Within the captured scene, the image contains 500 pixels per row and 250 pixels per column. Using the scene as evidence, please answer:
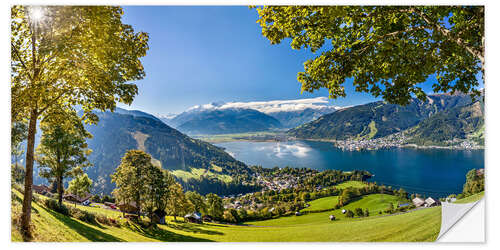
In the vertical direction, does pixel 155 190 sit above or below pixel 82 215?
above

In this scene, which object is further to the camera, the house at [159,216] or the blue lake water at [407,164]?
the blue lake water at [407,164]

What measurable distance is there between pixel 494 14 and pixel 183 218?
7.32 m

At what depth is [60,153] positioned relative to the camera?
446cm

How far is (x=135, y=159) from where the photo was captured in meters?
4.87

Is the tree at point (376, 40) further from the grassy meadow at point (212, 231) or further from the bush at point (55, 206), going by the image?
the bush at point (55, 206)

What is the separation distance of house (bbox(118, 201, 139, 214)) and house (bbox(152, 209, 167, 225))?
403 millimetres

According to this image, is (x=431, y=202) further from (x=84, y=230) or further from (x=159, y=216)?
(x=84, y=230)

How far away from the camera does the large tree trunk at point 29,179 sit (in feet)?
9.82

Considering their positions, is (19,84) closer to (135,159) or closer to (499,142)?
(135,159)

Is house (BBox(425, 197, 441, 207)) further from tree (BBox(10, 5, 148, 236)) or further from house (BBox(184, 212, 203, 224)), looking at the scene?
tree (BBox(10, 5, 148, 236))

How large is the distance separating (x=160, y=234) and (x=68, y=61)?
3.50m

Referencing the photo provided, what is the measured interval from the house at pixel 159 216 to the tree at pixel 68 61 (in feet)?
6.33

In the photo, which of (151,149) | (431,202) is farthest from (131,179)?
(431,202)

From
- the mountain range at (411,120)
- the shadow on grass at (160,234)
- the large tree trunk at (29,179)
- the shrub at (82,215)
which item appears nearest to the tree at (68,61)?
the large tree trunk at (29,179)
